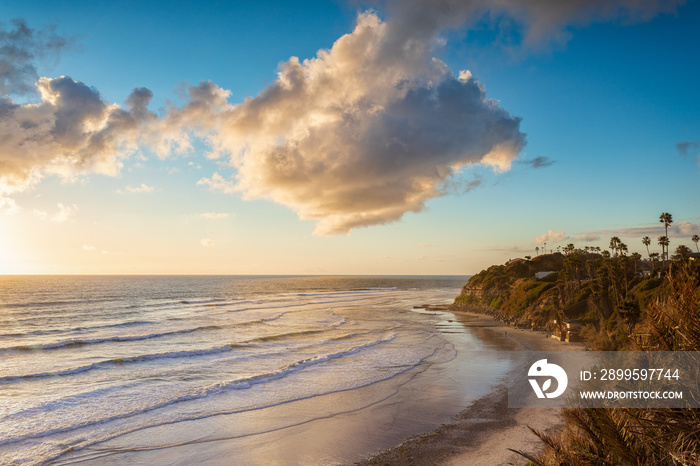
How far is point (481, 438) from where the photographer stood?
14.8 metres

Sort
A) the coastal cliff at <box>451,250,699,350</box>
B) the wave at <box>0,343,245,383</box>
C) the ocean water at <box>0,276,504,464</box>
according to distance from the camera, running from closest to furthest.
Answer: the ocean water at <box>0,276,504,464</box> → the wave at <box>0,343,245,383</box> → the coastal cliff at <box>451,250,699,350</box>

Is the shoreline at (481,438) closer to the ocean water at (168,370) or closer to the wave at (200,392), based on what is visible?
the ocean water at (168,370)

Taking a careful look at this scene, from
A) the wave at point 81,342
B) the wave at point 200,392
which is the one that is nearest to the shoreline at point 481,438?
the wave at point 200,392

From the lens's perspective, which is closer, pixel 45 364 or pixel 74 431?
pixel 74 431

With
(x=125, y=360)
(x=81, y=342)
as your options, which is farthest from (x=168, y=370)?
(x=81, y=342)

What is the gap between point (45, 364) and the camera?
27.9m

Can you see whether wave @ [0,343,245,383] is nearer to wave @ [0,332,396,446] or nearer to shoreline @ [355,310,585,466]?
wave @ [0,332,396,446]

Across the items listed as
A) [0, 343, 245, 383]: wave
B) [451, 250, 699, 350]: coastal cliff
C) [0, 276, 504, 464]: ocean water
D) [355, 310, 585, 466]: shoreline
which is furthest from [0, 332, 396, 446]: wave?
[451, 250, 699, 350]: coastal cliff

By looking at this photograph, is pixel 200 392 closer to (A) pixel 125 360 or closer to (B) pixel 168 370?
(B) pixel 168 370

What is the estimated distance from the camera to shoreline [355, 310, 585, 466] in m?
13.1

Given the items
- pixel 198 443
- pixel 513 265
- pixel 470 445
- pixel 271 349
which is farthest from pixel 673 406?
Answer: pixel 513 265

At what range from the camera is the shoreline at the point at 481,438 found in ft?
42.9

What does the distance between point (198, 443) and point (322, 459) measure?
5.05 meters

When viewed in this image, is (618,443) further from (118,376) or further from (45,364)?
(45,364)
